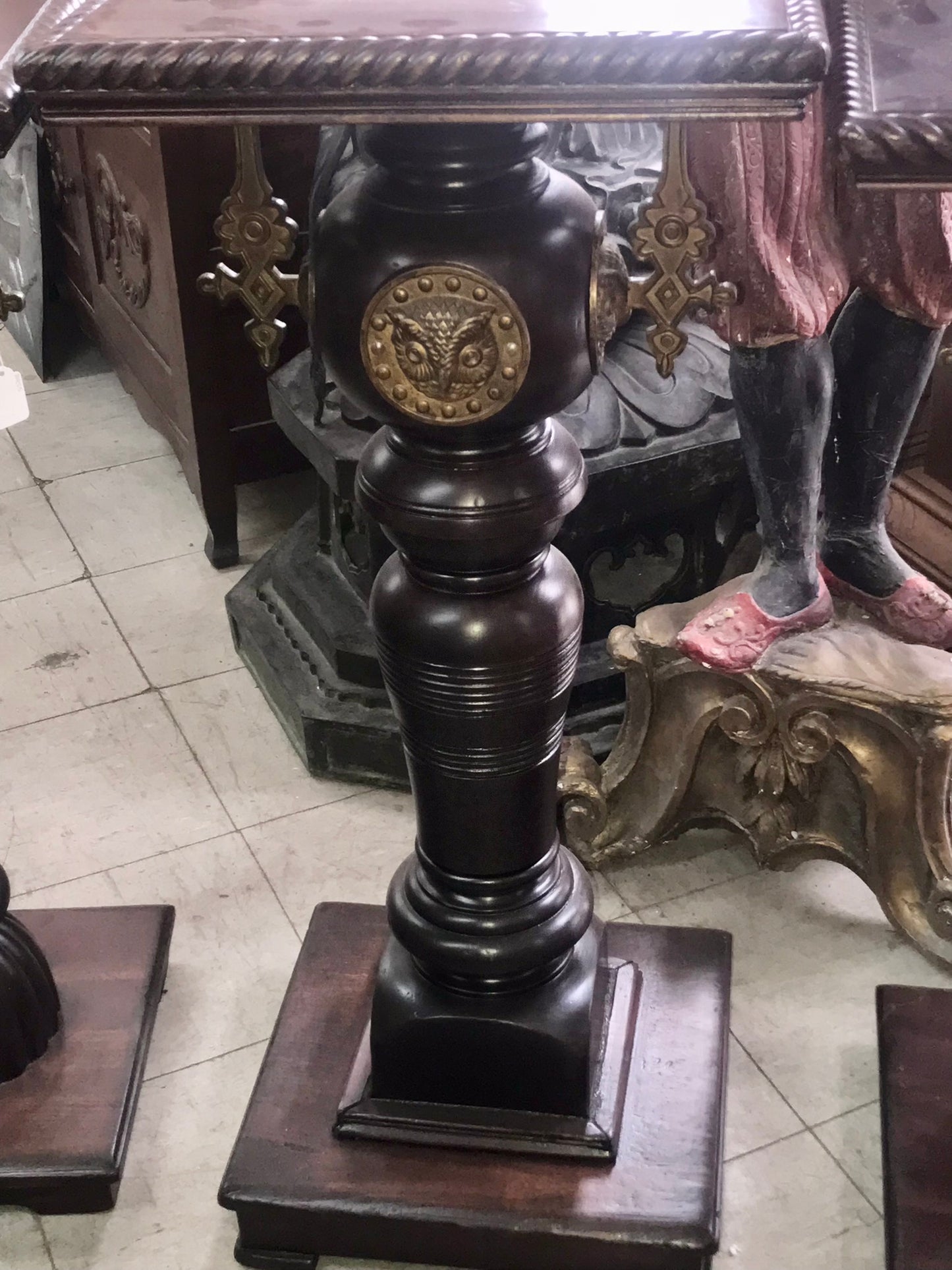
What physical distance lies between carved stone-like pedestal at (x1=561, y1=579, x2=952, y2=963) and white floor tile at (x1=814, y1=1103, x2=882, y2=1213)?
0.24 m

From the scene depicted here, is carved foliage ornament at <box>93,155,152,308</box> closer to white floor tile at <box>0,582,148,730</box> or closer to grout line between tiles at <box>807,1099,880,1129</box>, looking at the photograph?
white floor tile at <box>0,582,148,730</box>

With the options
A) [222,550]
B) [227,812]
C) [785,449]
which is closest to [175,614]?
[222,550]

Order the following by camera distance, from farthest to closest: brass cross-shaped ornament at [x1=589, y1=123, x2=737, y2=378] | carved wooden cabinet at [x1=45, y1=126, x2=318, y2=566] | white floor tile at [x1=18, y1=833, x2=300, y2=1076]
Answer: carved wooden cabinet at [x1=45, y1=126, x2=318, y2=566]
white floor tile at [x1=18, y1=833, x2=300, y2=1076]
brass cross-shaped ornament at [x1=589, y1=123, x2=737, y2=378]

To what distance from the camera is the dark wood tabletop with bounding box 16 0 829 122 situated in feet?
2.62

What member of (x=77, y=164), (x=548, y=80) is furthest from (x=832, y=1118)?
(x=77, y=164)

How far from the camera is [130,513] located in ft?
8.61

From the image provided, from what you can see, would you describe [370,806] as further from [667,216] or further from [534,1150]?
[667,216]

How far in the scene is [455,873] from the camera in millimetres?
1344

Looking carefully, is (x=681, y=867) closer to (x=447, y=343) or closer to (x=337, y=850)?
(x=337, y=850)

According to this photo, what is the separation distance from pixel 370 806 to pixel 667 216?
1214 mm

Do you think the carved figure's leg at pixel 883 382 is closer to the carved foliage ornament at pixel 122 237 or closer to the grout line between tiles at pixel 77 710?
the grout line between tiles at pixel 77 710

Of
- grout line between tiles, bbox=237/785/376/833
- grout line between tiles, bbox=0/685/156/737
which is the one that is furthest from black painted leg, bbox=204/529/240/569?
grout line between tiles, bbox=237/785/376/833

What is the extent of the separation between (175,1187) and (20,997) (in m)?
0.25

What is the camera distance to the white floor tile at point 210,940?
5.54 ft
